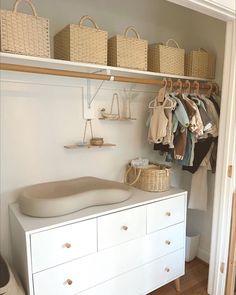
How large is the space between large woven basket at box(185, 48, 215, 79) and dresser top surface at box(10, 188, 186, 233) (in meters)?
1.04

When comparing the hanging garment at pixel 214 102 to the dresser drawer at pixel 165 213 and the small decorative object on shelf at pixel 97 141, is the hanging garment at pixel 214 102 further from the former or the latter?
the small decorative object on shelf at pixel 97 141

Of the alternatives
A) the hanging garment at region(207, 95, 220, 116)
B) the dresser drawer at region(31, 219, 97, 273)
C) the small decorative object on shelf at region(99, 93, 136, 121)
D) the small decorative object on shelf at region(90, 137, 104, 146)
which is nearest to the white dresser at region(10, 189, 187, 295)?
the dresser drawer at region(31, 219, 97, 273)

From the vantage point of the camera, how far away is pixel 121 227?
1723 millimetres

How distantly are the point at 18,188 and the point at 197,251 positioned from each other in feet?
6.16

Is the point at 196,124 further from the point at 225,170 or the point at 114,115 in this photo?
the point at 114,115

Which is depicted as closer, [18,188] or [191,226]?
[18,188]

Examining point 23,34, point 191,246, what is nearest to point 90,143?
point 23,34

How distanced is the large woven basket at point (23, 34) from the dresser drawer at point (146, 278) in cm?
154

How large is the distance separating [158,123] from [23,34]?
1.11m

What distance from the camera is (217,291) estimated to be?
199cm

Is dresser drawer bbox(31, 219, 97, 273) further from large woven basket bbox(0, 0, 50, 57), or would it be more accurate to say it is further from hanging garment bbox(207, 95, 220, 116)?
hanging garment bbox(207, 95, 220, 116)

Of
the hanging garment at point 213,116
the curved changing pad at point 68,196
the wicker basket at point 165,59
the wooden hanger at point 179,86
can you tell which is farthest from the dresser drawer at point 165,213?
the wicker basket at point 165,59

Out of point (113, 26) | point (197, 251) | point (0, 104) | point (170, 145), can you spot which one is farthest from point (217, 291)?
point (113, 26)

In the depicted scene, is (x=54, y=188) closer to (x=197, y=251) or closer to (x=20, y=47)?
(x=20, y=47)
